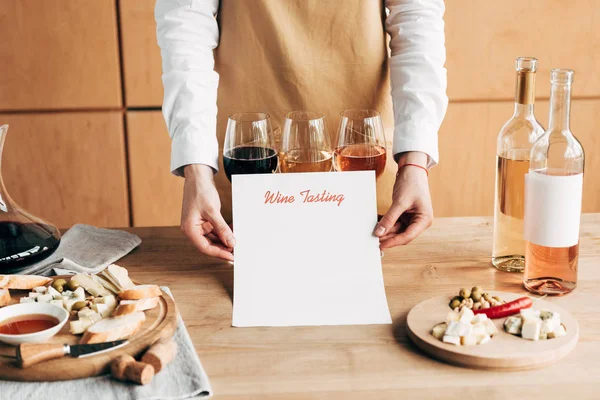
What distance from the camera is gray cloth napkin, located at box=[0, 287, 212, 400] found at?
2.73ft

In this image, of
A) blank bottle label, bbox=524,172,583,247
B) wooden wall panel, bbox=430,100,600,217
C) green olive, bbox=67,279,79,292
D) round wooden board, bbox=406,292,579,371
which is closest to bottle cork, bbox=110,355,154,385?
green olive, bbox=67,279,79,292

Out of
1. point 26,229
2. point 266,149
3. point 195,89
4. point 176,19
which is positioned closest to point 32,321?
point 26,229

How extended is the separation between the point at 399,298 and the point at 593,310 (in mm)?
279

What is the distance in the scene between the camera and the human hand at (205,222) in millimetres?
1156

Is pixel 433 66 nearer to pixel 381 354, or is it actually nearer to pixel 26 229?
pixel 381 354

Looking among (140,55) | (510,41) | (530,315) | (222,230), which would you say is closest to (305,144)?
(222,230)

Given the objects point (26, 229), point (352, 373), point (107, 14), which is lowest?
point (352, 373)

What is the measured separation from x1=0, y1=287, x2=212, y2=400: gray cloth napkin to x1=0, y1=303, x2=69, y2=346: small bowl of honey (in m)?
0.07

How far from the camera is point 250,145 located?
113 centimetres

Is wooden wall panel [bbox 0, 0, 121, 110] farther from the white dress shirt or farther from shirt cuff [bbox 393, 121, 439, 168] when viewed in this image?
shirt cuff [bbox 393, 121, 439, 168]

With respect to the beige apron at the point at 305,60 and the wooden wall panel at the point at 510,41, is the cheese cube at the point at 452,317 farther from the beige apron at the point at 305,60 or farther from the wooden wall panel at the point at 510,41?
the wooden wall panel at the point at 510,41

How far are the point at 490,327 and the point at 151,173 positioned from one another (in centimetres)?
187

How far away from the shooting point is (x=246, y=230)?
1150 millimetres

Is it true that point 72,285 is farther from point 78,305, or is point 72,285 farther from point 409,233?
point 409,233
